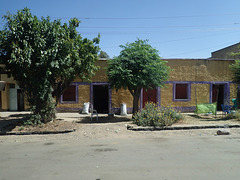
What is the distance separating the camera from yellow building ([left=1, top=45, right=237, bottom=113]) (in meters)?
13.5

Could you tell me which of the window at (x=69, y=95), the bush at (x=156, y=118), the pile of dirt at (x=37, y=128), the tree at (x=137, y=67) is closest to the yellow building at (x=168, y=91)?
the window at (x=69, y=95)

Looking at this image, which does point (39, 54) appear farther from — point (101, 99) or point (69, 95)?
point (101, 99)

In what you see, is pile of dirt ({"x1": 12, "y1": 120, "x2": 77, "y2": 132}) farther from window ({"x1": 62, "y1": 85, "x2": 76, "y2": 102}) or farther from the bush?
window ({"x1": 62, "y1": 85, "x2": 76, "y2": 102})

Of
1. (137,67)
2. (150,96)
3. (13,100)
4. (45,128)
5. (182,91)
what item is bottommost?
(45,128)

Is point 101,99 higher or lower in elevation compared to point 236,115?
higher

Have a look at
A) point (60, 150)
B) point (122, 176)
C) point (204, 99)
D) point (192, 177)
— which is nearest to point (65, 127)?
point (60, 150)

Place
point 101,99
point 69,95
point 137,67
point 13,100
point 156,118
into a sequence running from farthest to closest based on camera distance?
point 101,99 < point 13,100 < point 69,95 < point 137,67 < point 156,118

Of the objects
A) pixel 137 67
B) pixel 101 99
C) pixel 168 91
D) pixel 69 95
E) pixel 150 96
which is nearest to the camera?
pixel 137 67

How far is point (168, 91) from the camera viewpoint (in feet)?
45.8

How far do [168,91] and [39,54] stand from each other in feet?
31.6

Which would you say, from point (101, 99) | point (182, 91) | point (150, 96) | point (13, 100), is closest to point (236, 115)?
point (182, 91)

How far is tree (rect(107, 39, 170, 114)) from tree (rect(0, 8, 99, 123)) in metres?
1.81

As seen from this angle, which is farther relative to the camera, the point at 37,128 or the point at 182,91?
the point at 182,91

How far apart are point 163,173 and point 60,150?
10.3 ft
